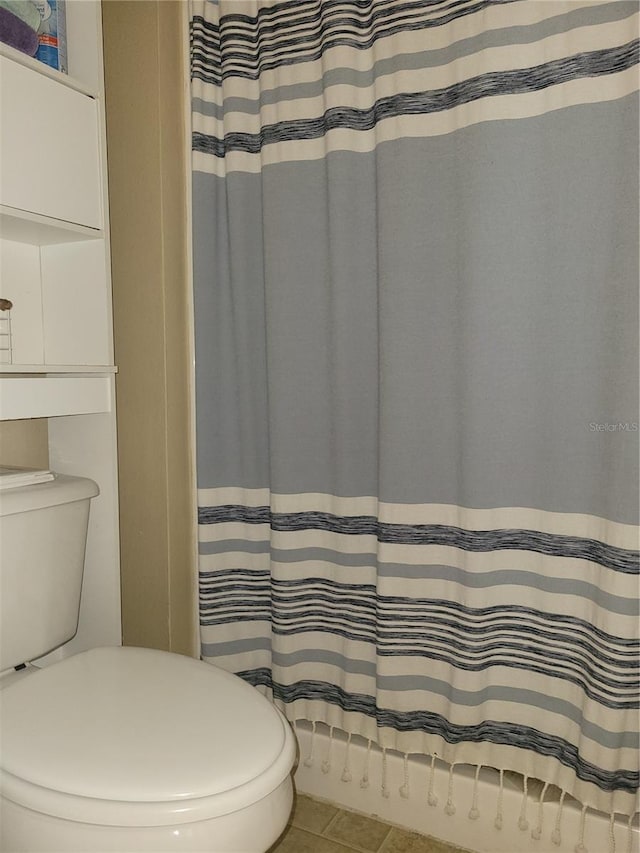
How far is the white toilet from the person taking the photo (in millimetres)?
906

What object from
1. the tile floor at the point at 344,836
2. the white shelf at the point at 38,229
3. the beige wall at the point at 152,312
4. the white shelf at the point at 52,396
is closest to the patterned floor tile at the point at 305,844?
the tile floor at the point at 344,836

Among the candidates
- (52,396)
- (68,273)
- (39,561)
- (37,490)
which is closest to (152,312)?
(68,273)

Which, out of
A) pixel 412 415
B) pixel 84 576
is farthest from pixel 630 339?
pixel 84 576

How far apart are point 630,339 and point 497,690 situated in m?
0.73

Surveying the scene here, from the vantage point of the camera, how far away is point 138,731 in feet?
3.36

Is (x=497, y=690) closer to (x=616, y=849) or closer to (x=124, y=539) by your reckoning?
(x=616, y=849)

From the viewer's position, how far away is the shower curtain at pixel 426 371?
118 cm

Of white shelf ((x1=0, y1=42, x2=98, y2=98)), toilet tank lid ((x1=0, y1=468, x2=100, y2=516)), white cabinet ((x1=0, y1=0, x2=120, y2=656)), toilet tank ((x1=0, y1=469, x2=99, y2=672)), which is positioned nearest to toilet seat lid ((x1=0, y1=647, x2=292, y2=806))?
toilet tank ((x1=0, y1=469, x2=99, y2=672))

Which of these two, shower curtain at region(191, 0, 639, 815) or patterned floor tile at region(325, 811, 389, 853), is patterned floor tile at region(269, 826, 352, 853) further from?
shower curtain at region(191, 0, 639, 815)

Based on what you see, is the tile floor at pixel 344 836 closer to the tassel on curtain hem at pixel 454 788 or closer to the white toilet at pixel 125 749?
the tassel on curtain hem at pixel 454 788

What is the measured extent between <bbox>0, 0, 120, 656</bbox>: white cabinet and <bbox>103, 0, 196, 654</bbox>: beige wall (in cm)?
8

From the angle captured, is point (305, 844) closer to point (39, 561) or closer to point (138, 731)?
point (138, 731)

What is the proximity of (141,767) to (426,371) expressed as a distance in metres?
0.85

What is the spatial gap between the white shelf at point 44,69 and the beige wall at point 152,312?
147 millimetres
